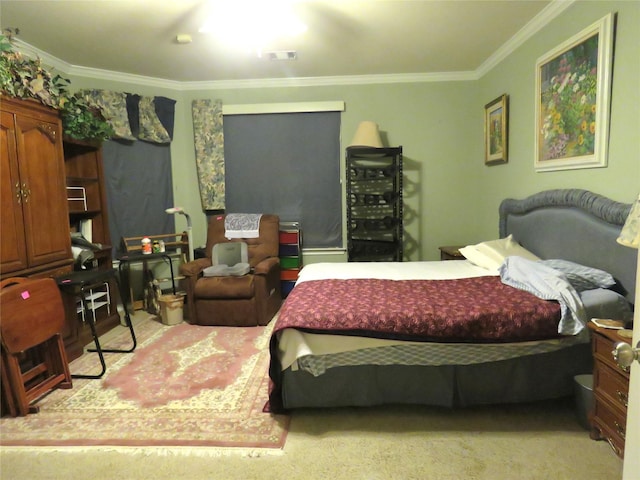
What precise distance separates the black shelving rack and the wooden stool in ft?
8.95

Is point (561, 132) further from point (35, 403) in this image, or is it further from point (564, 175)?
point (35, 403)

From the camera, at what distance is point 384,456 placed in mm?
1863

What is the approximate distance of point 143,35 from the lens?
3.12 m

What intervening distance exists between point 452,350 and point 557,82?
82.7 inches

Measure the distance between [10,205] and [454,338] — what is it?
2930 millimetres

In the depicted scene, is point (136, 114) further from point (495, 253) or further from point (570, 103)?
point (570, 103)

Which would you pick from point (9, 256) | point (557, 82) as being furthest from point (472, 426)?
point (9, 256)

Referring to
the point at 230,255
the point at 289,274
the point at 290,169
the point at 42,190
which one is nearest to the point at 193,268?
the point at 230,255

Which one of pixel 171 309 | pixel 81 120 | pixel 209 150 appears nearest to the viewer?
pixel 81 120

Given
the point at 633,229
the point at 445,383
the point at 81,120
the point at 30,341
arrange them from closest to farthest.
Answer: the point at 633,229 < the point at 445,383 < the point at 30,341 < the point at 81,120

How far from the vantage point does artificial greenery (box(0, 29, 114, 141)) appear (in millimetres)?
2535

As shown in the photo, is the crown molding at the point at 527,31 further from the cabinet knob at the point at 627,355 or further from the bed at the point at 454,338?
the cabinet knob at the point at 627,355

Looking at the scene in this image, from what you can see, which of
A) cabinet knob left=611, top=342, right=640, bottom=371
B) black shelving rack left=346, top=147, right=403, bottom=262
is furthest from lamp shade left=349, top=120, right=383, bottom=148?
cabinet knob left=611, top=342, right=640, bottom=371

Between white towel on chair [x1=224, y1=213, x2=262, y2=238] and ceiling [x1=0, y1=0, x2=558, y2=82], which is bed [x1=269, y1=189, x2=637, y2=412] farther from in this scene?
white towel on chair [x1=224, y1=213, x2=262, y2=238]
